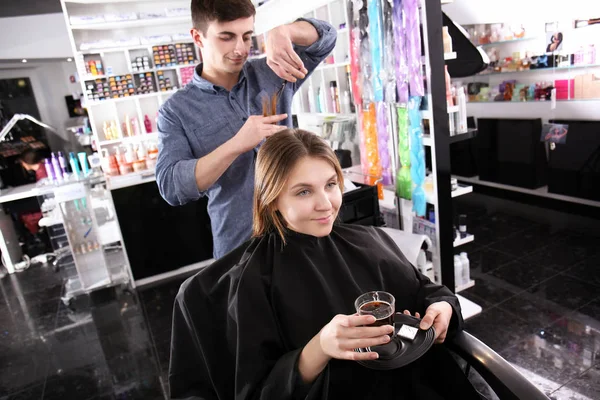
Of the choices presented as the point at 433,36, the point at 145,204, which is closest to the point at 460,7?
the point at 433,36

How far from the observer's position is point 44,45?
5.90 metres

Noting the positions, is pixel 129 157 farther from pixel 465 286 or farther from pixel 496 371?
pixel 496 371

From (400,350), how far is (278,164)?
553 mm

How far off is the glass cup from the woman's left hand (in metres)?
0.14

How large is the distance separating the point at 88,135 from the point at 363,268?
6045 mm

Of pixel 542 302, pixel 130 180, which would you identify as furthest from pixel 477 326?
pixel 130 180

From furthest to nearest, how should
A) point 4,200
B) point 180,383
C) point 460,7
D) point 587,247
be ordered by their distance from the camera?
point 4,200 → point 587,247 → point 460,7 → point 180,383

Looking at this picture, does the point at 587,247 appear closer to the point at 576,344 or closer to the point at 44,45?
the point at 576,344

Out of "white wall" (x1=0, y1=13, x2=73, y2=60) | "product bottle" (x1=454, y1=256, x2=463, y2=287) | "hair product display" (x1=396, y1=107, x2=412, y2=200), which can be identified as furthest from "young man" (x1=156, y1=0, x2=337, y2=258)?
"white wall" (x1=0, y1=13, x2=73, y2=60)

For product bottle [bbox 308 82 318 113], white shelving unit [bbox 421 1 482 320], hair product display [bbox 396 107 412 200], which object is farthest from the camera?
product bottle [bbox 308 82 318 113]

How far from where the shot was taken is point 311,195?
1168 millimetres

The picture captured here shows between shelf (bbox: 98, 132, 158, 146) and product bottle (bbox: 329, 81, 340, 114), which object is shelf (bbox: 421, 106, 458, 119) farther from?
shelf (bbox: 98, 132, 158, 146)

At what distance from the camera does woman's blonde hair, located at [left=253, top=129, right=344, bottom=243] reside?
3.80 ft

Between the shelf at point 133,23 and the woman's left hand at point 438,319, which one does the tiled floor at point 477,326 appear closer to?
the woman's left hand at point 438,319
